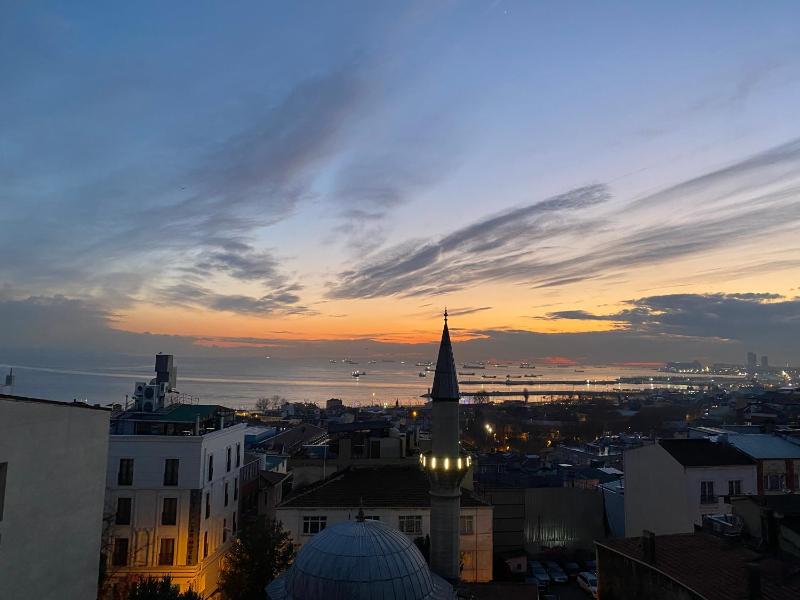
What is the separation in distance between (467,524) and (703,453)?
13918 millimetres

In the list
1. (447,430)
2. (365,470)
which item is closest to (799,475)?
(447,430)

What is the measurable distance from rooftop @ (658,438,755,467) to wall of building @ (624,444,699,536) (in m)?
0.46

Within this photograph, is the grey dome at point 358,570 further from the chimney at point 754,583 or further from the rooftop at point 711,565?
the chimney at point 754,583

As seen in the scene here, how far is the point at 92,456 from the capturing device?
15.0 meters

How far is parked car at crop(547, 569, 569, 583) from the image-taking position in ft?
122

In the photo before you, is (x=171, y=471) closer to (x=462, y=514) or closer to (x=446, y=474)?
(x=446, y=474)

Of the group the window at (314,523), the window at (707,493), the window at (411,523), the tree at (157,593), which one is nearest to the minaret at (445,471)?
the window at (411,523)

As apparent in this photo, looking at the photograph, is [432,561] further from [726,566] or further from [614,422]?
[614,422]

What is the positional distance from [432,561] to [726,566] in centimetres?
1209

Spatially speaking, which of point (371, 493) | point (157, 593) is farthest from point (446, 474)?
point (157, 593)

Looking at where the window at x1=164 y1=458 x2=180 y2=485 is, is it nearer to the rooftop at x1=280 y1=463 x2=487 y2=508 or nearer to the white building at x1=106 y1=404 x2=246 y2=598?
the white building at x1=106 y1=404 x2=246 y2=598

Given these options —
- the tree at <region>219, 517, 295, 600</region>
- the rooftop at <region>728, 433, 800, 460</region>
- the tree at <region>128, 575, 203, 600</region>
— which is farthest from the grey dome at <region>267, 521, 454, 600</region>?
the rooftop at <region>728, 433, 800, 460</region>

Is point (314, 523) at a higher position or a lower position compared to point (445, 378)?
lower

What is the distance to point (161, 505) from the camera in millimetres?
30516
